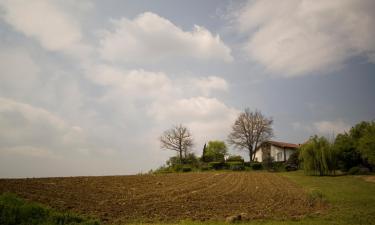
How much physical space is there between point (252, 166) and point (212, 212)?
51.6 m

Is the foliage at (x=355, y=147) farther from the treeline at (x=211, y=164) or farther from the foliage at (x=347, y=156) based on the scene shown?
the treeline at (x=211, y=164)

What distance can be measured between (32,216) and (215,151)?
80.0 meters

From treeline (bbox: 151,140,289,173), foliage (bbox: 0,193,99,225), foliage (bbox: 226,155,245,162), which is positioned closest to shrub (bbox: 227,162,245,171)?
treeline (bbox: 151,140,289,173)

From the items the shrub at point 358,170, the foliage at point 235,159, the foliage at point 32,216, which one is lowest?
the shrub at point 358,170

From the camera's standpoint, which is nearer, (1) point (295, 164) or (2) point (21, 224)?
(2) point (21, 224)

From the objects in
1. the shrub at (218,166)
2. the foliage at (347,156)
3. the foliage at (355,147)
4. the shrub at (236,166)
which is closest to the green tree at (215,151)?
the shrub at (218,166)

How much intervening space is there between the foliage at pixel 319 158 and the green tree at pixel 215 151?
37766 mm

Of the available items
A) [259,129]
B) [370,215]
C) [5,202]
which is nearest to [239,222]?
[370,215]

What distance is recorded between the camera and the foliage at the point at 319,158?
46.3 meters

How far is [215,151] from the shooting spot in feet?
296

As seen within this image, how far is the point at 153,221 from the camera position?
12789mm

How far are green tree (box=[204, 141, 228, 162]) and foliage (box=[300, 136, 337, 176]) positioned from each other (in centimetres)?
3777

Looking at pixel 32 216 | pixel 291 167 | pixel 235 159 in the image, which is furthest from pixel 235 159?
pixel 32 216

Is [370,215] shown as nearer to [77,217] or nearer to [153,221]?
[153,221]
